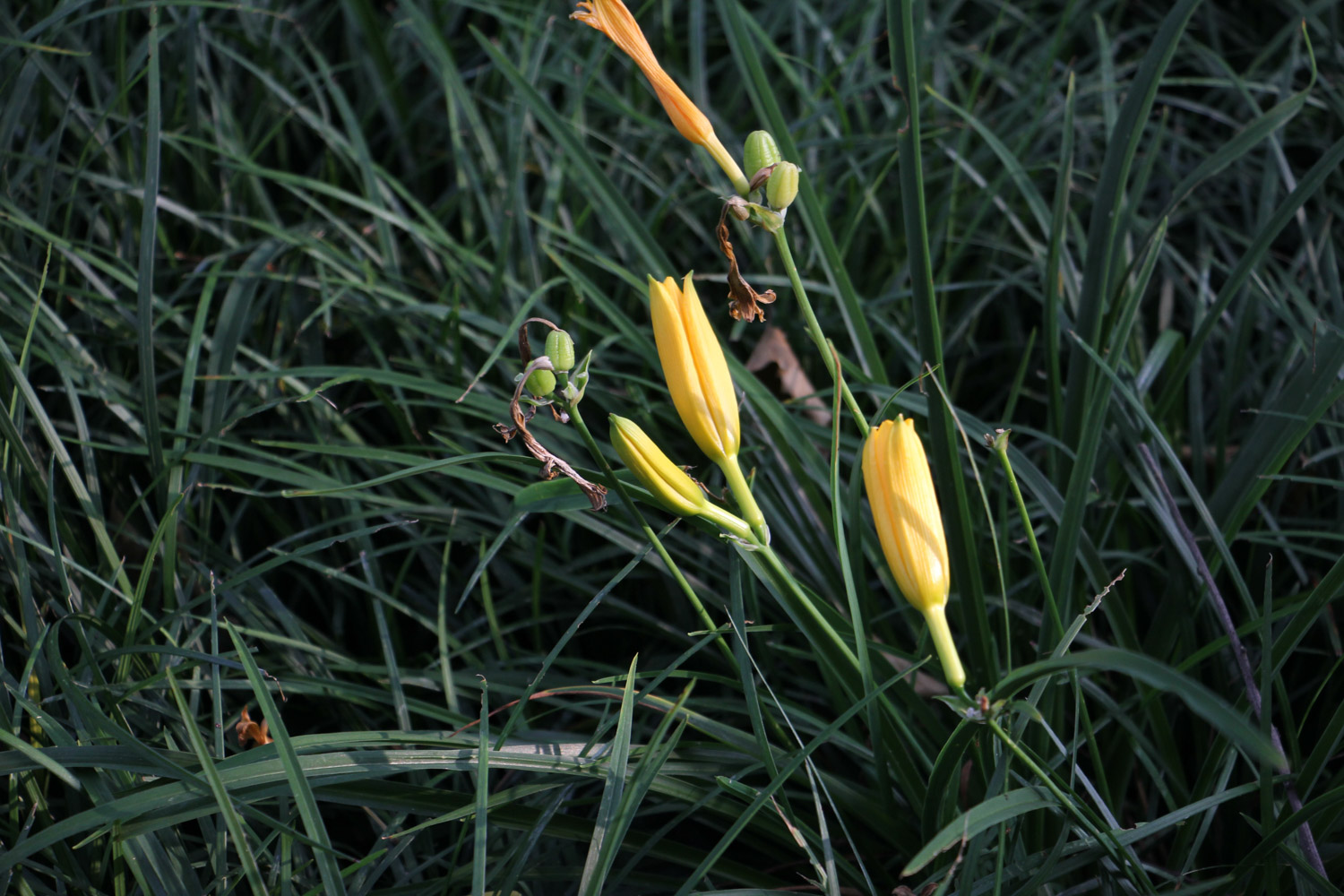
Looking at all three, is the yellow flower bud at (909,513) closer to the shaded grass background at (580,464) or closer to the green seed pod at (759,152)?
the shaded grass background at (580,464)

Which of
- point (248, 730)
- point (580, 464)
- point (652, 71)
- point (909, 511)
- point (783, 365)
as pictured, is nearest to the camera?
point (909, 511)

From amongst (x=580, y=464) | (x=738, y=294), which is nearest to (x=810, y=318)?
(x=738, y=294)

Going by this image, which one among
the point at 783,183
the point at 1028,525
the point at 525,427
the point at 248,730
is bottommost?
the point at 248,730

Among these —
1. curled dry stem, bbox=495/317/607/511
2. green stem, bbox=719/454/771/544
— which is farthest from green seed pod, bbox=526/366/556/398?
green stem, bbox=719/454/771/544

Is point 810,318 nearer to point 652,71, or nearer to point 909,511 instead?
point 909,511

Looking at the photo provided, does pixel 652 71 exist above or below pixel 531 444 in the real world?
above

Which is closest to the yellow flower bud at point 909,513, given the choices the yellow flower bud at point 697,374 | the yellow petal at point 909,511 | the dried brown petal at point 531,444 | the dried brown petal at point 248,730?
the yellow petal at point 909,511
